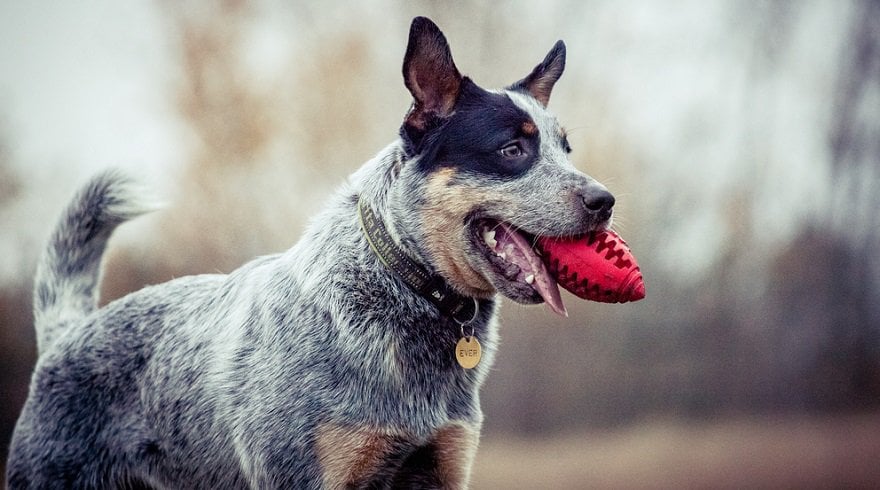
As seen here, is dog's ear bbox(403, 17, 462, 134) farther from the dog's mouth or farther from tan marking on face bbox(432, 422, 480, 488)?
tan marking on face bbox(432, 422, 480, 488)

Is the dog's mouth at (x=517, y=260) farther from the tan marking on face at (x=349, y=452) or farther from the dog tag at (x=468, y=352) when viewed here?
the tan marking on face at (x=349, y=452)

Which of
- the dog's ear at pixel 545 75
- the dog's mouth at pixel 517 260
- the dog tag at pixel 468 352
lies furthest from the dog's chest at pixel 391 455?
the dog's ear at pixel 545 75

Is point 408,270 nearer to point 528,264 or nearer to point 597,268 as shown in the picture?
point 528,264

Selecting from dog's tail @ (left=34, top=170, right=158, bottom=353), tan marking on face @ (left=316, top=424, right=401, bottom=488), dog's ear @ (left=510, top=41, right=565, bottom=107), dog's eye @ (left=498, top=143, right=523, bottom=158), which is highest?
dog's ear @ (left=510, top=41, right=565, bottom=107)

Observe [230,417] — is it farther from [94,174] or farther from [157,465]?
[94,174]

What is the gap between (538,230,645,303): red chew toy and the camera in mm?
2342

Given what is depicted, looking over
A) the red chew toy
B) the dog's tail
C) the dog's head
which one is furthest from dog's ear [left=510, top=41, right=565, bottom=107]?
the dog's tail

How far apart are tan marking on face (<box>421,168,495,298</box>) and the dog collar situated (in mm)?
49

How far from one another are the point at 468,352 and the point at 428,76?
0.84 m

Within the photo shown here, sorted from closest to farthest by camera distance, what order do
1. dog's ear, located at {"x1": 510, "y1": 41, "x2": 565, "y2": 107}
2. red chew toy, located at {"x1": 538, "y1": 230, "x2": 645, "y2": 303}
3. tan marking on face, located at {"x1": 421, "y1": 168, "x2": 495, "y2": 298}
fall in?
red chew toy, located at {"x1": 538, "y1": 230, "x2": 645, "y2": 303} → tan marking on face, located at {"x1": 421, "y1": 168, "x2": 495, "y2": 298} → dog's ear, located at {"x1": 510, "y1": 41, "x2": 565, "y2": 107}

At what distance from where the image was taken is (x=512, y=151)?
2.52 m

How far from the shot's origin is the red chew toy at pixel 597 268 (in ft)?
7.68

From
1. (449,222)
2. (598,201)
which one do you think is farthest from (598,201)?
(449,222)

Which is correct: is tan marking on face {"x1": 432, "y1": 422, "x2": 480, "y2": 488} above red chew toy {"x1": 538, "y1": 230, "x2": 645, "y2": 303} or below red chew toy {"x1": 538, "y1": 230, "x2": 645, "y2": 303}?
below
